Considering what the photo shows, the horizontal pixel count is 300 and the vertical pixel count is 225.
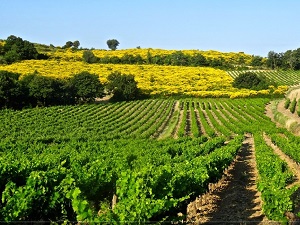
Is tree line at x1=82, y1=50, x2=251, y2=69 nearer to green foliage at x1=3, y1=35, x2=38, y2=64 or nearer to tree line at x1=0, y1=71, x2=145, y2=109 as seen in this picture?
green foliage at x1=3, y1=35, x2=38, y2=64

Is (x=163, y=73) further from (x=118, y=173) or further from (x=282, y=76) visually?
(x=118, y=173)

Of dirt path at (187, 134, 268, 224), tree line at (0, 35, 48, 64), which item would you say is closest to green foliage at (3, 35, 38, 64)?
tree line at (0, 35, 48, 64)

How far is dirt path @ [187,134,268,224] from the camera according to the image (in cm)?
1416

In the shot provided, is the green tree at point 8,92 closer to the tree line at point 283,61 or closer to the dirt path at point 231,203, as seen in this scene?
the dirt path at point 231,203

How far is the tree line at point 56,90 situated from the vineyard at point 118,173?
37.6 ft

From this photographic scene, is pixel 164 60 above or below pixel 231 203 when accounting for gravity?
above

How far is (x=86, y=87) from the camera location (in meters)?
76.9

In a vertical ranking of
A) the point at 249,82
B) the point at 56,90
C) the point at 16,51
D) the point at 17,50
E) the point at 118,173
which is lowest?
the point at 118,173

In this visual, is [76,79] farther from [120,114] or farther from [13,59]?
[13,59]

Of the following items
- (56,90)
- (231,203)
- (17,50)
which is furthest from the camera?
(17,50)

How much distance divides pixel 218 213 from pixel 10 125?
4012cm

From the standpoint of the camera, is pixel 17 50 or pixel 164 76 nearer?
pixel 164 76

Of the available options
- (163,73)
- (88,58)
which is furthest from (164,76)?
(88,58)

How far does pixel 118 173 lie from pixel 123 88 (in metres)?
69.1
